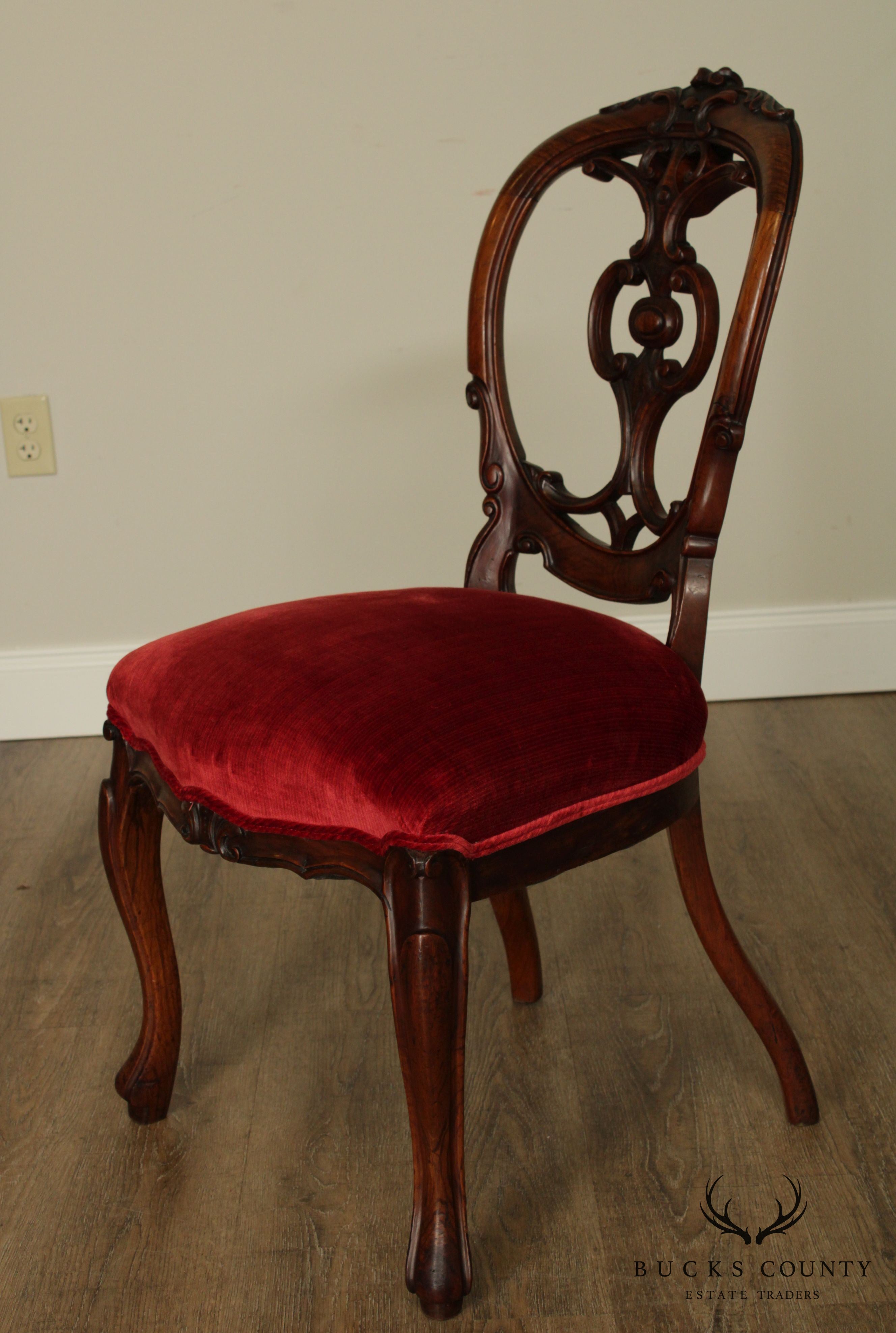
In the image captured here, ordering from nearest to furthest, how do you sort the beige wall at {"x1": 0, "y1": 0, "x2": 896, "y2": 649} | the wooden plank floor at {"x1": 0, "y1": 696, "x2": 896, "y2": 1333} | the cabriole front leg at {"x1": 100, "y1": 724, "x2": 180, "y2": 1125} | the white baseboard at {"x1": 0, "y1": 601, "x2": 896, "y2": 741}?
the wooden plank floor at {"x1": 0, "y1": 696, "x2": 896, "y2": 1333} < the cabriole front leg at {"x1": 100, "y1": 724, "x2": 180, "y2": 1125} < the beige wall at {"x1": 0, "y1": 0, "x2": 896, "y2": 649} < the white baseboard at {"x1": 0, "y1": 601, "x2": 896, "y2": 741}

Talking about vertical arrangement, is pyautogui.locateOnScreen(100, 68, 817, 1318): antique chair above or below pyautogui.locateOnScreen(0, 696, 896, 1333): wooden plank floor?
above

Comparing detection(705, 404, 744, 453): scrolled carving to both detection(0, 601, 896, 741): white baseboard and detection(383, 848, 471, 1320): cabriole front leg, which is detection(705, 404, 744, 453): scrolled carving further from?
detection(0, 601, 896, 741): white baseboard

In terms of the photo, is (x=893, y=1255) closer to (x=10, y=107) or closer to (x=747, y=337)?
(x=747, y=337)

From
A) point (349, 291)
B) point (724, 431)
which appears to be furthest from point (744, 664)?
point (724, 431)

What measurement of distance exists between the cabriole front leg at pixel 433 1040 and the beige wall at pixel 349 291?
1352 mm

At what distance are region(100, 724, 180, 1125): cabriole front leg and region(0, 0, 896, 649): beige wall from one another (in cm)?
110

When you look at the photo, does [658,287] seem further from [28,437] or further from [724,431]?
[28,437]

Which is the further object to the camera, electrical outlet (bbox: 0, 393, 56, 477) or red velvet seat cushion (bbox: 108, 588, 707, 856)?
electrical outlet (bbox: 0, 393, 56, 477)

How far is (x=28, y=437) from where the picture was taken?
6.38 ft

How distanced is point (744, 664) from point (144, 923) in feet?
4.60

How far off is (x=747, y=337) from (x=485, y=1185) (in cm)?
73

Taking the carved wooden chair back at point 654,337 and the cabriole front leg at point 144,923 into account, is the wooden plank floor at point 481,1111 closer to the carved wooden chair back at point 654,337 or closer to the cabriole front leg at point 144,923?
the cabriole front leg at point 144,923

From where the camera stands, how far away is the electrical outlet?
1930mm

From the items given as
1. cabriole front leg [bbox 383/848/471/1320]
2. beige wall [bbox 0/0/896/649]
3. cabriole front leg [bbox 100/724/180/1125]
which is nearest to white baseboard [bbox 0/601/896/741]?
beige wall [bbox 0/0/896/649]
